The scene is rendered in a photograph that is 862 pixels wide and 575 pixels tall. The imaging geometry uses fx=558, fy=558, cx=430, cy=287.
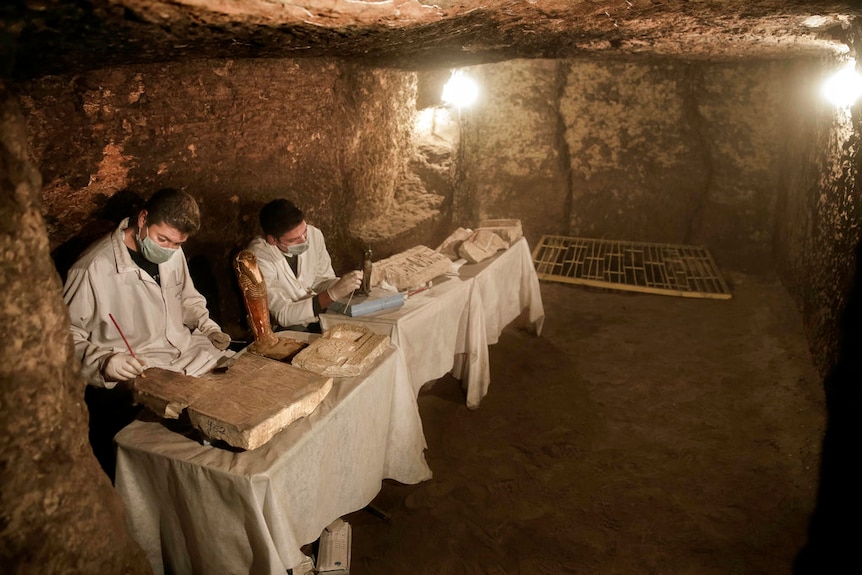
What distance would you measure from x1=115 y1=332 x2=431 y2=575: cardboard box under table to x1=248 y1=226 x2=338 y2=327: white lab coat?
0.98 m

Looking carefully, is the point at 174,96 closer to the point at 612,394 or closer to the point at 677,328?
the point at 612,394

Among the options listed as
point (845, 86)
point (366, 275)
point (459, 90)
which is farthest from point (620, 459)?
point (459, 90)

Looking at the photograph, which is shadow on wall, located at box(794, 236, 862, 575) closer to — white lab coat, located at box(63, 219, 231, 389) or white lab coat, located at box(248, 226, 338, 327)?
white lab coat, located at box(248, 226, 338, 327)

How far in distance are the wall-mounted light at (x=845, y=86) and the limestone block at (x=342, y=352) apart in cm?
446

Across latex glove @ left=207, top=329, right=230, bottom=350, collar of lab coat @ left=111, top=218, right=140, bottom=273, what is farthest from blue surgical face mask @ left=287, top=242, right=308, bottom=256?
collar of lab coat @ left=111, top=218, right=140, bottom=273

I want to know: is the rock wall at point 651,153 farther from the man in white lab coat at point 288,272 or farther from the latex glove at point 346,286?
the latex glove at point 346,286

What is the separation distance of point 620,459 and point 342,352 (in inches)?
91.7

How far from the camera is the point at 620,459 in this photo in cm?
410

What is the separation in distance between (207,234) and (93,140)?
1.02 m

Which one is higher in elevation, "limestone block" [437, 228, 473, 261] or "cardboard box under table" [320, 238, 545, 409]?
"limestone block" [437, 228, 473, 261]

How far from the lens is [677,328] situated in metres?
6.06

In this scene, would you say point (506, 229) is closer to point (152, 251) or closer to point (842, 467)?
A: point (842, 467)

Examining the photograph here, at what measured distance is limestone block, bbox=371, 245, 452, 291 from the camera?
4207mm

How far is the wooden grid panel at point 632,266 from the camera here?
695cm
